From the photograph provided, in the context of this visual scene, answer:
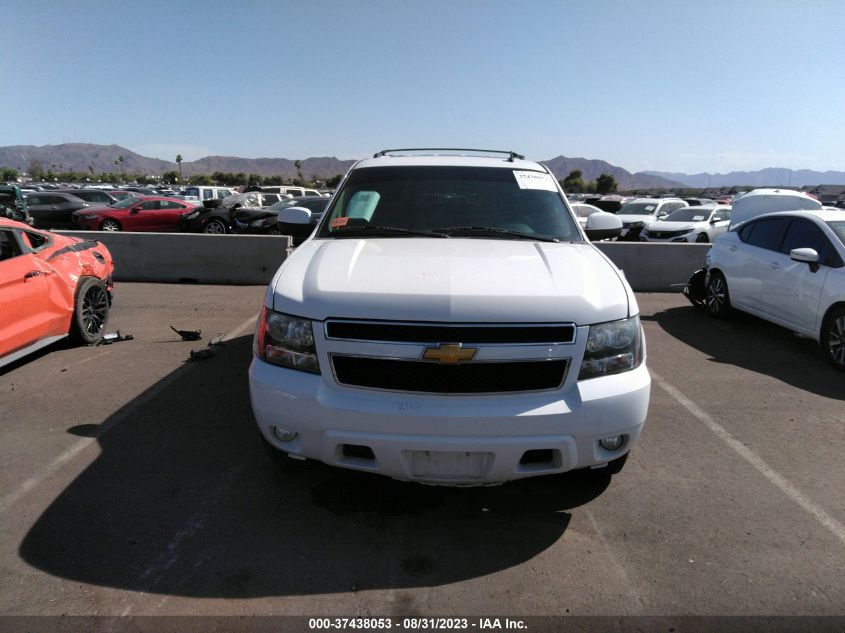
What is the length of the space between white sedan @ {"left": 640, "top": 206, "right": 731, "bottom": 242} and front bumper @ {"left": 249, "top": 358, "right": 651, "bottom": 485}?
15.0 m

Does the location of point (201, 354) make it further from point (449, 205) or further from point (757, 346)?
point (757, 346)

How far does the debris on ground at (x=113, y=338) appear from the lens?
22.0 ft

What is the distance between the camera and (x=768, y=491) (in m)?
3.62

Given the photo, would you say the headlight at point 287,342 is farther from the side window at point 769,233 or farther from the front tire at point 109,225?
the front tire at point 109,225

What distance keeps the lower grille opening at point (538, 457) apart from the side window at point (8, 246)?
536cm

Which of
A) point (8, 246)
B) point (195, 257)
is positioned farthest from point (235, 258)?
point (8, 246)

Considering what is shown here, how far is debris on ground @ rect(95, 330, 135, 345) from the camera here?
670cm

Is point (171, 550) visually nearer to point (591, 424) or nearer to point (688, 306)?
point (591, 424)

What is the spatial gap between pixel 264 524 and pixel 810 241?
22.2 ft

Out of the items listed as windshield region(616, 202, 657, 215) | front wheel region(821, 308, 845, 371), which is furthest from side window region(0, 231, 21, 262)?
windshield region(616, 202, 657, 215)

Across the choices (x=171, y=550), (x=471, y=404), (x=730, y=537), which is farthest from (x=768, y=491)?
(x=171, y=550)

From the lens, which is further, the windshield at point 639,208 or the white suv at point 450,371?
A: the windshield at point 639,208

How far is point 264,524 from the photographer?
10.3 feet

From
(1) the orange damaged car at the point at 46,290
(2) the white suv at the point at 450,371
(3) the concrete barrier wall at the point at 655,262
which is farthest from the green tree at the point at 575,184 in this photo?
(2) the white suv at the point at 450,371
